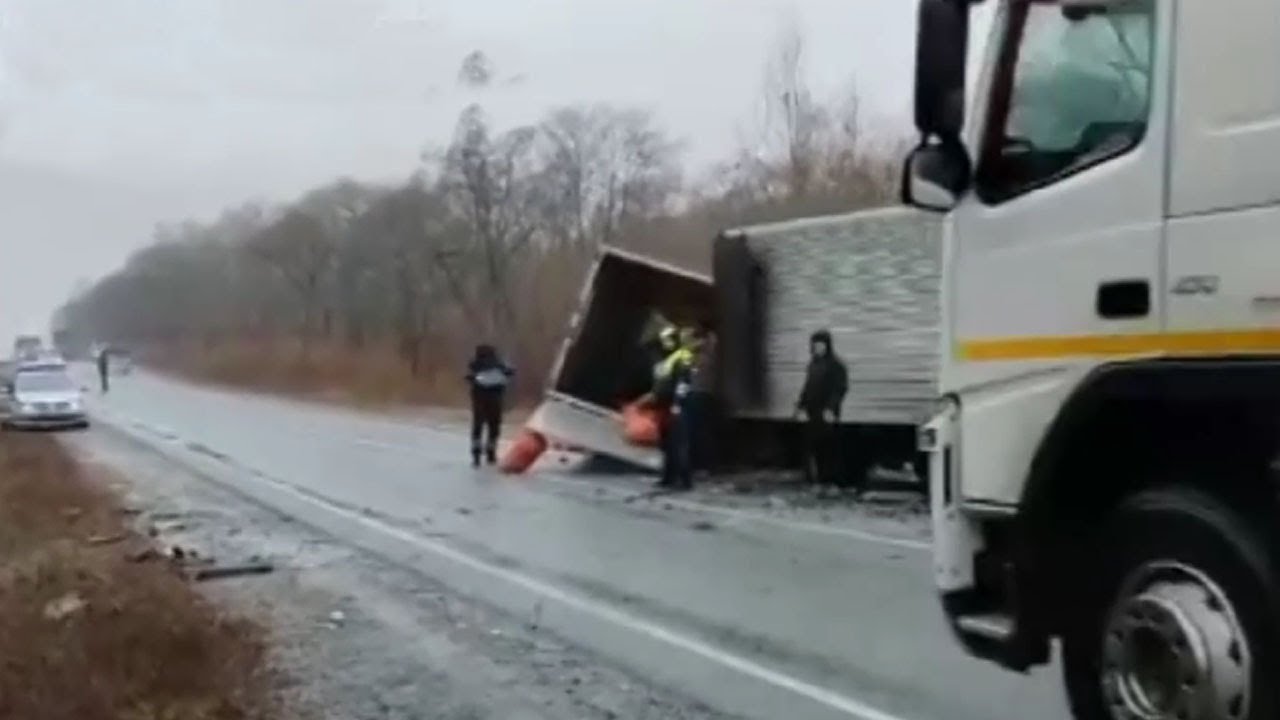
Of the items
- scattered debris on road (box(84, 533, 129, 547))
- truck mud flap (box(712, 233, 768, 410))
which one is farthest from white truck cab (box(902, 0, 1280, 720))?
truck mud flap (box(712, 233, 768, 410))

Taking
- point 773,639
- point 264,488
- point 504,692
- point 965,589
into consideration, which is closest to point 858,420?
point 264,488

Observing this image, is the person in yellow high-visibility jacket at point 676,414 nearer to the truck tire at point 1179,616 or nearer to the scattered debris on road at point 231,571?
the scattered debris on road at point 231,571

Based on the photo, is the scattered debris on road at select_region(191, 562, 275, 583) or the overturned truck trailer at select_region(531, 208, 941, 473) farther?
the overturned truck trailer at select_region(531, 208, 941, 473)

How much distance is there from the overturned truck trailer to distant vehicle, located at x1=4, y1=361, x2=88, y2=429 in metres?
20.2

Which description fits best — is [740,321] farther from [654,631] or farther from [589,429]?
[654,631]

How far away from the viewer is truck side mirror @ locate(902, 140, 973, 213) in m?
5.69

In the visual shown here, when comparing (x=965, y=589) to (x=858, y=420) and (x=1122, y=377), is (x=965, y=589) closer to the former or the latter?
(x=1122, y=377)

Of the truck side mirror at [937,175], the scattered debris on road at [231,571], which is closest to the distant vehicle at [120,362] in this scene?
the scattered debris on road at [231,571]

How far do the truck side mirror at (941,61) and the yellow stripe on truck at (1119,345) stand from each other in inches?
27.7

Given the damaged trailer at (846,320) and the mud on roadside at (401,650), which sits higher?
the damaged trailer at (846,320)

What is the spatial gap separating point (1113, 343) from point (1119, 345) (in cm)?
2

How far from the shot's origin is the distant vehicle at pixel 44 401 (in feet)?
128

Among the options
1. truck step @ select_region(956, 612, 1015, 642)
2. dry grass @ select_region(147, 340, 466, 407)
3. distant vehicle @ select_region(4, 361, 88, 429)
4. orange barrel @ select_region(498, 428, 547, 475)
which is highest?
truck step @ select_region(956, 612, 1015, 642)

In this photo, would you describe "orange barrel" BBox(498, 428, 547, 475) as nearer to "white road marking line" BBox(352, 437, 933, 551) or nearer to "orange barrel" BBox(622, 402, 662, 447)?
"white road marking line" BBox(352, 437, 933, 551)
